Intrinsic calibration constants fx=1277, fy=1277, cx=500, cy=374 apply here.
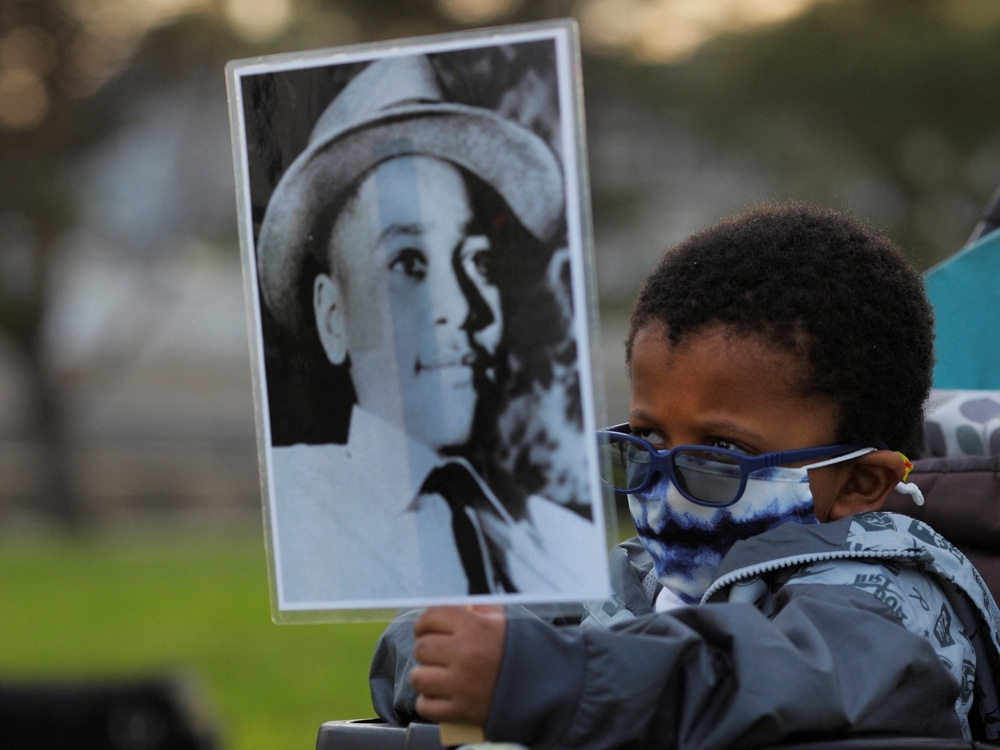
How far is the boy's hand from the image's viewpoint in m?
1.08

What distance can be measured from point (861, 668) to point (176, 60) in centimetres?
1105

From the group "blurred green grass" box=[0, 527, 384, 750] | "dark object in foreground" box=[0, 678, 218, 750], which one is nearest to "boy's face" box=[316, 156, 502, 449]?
"dark object in foreground" box=[0, 678, 218, 750]

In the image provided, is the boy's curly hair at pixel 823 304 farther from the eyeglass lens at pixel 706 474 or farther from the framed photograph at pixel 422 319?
the framed photograph at pixel 422 319

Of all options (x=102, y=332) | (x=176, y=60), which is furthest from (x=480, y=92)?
(x=102, y=332)

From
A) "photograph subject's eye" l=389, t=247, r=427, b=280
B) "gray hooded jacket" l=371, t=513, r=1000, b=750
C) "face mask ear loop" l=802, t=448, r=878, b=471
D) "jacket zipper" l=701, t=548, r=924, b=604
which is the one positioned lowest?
"gray hooded jacket" l=371, t=513, r=1000, b=750

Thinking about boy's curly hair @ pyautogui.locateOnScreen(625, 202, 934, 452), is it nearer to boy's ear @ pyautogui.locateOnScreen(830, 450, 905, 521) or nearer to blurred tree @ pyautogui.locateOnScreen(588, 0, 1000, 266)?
boy's ear @ pyautogui.locateOnScreen(830, 450, 905, 521)

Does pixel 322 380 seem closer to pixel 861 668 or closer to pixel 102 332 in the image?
pixel 861 668

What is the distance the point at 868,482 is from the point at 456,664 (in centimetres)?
71

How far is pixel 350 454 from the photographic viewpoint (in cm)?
111

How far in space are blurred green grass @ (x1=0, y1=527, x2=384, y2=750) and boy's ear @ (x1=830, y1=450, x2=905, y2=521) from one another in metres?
2.56

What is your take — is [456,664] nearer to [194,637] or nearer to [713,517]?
[713,517]

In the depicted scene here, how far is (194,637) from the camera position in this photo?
6375 millimetres

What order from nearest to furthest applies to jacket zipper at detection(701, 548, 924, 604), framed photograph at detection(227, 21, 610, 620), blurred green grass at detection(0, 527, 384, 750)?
framed photograph at detection(227, 21, 610, 620) → jacket zipper at detection(701, 548, 924, 604) → blurred green grass at detection(0, 527, 384, 750)

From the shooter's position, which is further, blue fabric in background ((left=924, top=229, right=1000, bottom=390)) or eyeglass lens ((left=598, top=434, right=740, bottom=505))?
blue fabric in background ((left=924, top=229, right=1000, bottom=390))
